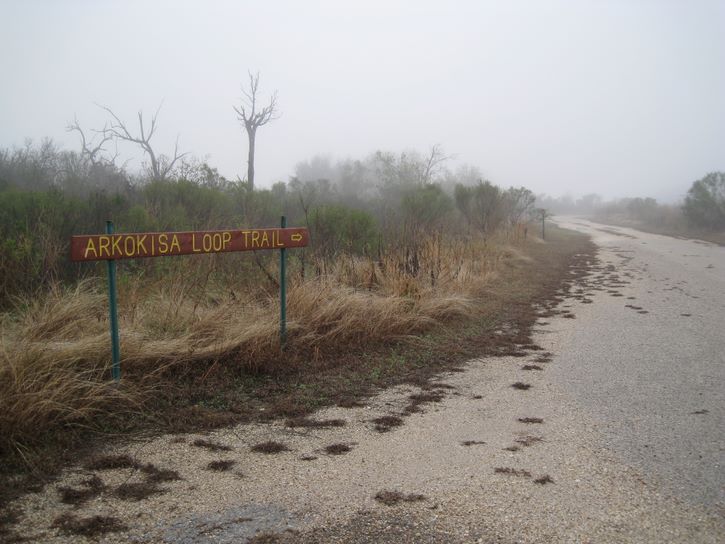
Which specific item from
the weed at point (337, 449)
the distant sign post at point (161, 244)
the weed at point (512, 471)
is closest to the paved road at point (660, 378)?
the weed at point (512, 471)

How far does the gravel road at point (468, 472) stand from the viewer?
111 inches

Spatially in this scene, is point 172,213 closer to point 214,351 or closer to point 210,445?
point 214,351

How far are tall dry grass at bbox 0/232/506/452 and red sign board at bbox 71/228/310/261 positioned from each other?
2.55 feet

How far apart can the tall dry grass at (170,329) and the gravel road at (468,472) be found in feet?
2.08

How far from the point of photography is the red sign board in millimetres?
4332

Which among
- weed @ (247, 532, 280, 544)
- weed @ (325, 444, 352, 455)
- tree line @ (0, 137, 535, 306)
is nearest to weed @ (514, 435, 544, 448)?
weed @ (325, 444, 352, 455)

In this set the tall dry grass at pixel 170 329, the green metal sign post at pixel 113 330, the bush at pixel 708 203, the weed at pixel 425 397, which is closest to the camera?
the tall dry grass at pixel 170 329

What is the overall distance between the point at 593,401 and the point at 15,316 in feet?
19.1

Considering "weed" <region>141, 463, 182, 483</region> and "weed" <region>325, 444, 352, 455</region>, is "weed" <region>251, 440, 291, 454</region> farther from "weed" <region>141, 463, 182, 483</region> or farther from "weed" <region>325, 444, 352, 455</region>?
"weed" <region>141, 463, 182, 483</region>

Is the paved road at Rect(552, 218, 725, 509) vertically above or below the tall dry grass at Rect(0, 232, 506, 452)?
below

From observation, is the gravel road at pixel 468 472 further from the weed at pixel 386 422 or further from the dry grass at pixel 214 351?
the dry grass at pixel 214 351

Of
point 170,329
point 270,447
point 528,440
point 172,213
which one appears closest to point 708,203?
point 172,213

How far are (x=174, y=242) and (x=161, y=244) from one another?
128 mm

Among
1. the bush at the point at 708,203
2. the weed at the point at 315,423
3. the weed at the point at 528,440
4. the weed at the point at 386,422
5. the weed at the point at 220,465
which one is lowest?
the weed at the point at 315,423
